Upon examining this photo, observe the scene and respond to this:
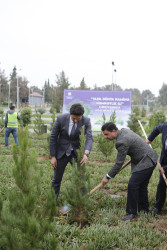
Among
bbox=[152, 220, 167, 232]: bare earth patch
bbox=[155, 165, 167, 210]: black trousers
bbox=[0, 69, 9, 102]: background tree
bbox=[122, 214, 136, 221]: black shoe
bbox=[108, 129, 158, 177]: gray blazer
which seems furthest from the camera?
bbox=[0, 69, 9, 102]: background tree

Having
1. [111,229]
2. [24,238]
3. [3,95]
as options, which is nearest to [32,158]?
[24,238]

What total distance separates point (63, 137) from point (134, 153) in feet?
3.83

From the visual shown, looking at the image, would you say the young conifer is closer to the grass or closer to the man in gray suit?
the grass

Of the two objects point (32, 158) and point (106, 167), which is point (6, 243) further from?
point (106, 167)

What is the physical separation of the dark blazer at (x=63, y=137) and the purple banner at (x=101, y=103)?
1066 cm

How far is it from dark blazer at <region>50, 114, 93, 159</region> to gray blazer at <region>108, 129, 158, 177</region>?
0.54m

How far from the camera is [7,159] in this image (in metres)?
7.77

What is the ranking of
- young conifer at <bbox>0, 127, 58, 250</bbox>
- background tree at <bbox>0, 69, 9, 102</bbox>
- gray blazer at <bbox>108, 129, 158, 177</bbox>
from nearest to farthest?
young conifer at <bbox>0, 127, 58, 250</bbox>
gray blazer at <bbox>108, 129, 158, 177</bbox>
background tree at <bbox>0, 69, 9, 102</bbox>

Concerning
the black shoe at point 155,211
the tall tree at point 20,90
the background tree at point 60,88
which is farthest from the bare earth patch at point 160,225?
the tall tree at point 20,90

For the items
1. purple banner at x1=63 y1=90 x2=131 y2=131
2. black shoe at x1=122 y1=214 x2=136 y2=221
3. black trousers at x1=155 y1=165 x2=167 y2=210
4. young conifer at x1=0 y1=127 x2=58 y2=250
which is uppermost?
purple banner at x1=63 y1=90 x2=131 y2=131

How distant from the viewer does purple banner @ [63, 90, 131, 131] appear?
14727mm

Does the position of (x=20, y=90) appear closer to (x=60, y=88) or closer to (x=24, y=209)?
(x=60, y=88)

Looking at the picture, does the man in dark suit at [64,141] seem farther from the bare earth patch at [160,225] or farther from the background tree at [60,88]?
the background tree at [60,88]

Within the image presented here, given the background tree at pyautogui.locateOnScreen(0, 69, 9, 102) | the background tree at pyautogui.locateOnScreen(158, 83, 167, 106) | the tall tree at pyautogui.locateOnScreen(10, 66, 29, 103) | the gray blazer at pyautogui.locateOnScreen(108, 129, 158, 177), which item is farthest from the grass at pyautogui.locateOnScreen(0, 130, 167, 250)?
the background tree at pyautogui.locateOnScreen(158, 83, 167, 106)
